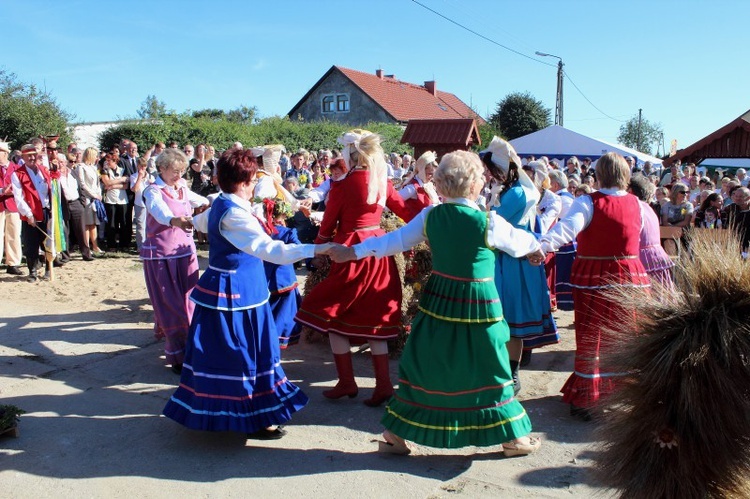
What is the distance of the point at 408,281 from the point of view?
238 inches

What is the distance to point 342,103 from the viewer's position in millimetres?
40906

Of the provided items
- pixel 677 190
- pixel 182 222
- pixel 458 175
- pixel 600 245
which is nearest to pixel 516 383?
pixel 600 245

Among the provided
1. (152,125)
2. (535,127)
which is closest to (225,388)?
(152,125)

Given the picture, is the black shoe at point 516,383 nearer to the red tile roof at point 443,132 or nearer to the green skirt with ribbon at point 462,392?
the green skirt with ribbon at point 462,392

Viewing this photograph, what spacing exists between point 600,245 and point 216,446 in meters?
2.88

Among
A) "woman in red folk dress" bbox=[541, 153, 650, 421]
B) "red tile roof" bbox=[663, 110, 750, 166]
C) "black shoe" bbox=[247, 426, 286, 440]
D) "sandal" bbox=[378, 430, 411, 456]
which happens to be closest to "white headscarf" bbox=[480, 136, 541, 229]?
"woman in red folk dress" bbox=[541, 153, 650, 421]

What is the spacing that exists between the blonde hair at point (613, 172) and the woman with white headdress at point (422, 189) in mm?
2066

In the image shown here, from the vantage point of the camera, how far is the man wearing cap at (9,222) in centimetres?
893

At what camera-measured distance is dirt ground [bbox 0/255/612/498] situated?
346 cm

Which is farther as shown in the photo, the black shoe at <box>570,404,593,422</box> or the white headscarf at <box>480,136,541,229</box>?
the white headscarf at <box>480,136,541,229</box>

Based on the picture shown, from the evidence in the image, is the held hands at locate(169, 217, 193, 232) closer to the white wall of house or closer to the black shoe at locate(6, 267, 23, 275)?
the black shoe at locate(6, 267, 23, 275)

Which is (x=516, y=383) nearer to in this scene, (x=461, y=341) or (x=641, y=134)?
(x=461, y=341)

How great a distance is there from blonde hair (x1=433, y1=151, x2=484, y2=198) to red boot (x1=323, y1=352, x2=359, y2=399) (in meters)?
1.65

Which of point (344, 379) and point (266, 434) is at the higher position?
point (344, 379)
